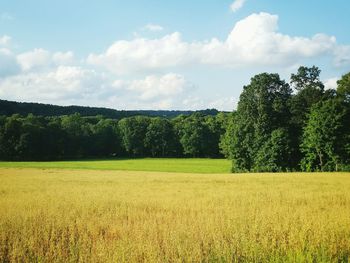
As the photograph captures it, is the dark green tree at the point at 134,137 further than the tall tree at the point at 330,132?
Yes

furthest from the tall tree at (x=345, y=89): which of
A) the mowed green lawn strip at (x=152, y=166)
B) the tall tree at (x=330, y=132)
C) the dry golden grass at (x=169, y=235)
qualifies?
the dry golden grass at (x=169, y=235)

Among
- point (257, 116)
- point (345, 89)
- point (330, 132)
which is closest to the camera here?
point (330, 132)

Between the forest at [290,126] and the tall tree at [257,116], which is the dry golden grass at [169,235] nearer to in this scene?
the forest at [290,126]

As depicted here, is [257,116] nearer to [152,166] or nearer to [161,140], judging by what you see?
[152,166]

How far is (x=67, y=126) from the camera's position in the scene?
130 metres

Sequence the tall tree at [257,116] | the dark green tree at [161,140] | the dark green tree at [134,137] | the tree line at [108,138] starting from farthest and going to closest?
the dark green tree at [134,137]
the dark green tree at [161,140]
the tree line at [108,138]
the tall tree at [257,116]

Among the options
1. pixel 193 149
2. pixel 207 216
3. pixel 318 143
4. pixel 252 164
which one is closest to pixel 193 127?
pixel 193 149

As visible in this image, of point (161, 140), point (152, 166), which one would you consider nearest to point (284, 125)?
point (152, 166)

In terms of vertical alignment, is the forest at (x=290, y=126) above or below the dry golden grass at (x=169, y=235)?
above

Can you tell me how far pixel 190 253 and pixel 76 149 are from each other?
122 metres

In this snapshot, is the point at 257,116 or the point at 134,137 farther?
the point at 134,137

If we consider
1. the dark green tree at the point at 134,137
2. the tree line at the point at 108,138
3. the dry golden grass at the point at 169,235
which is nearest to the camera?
the dry golden grass at the point at 169,235

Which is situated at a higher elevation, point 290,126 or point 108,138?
point 290,126

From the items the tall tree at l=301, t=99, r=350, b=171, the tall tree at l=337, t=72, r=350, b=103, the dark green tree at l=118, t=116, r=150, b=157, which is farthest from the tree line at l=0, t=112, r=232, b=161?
the tall tree at l=301, t=99, r=350, b=171
